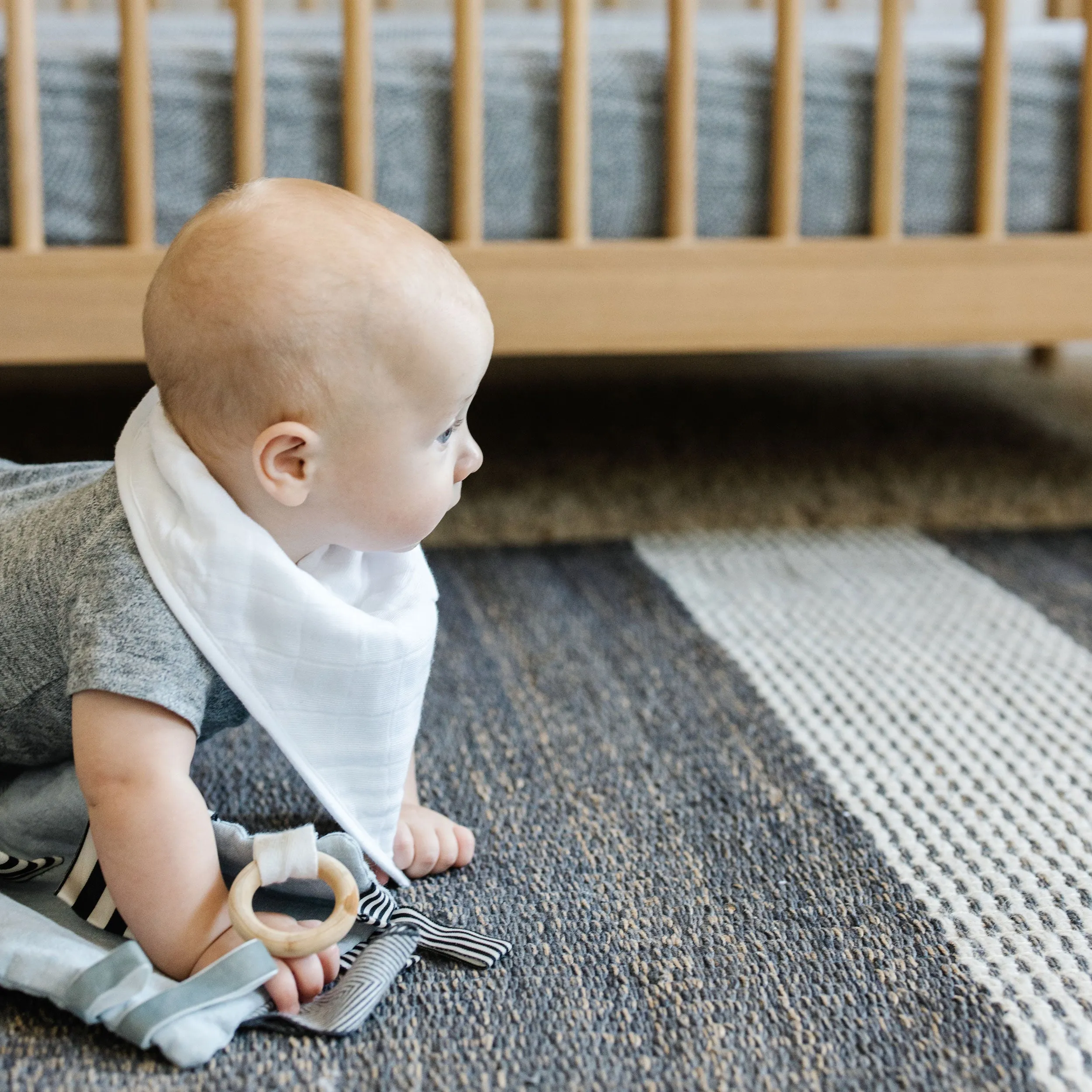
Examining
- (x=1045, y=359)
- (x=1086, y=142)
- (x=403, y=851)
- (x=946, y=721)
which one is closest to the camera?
(x=403, y=851)

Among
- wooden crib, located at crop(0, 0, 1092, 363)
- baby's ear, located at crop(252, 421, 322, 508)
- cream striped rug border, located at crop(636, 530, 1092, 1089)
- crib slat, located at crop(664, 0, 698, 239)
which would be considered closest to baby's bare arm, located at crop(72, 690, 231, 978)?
baby's ear, located at crop(252, 421, 322, 508)

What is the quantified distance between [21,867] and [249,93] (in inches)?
24.1

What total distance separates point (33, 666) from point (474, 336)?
0.85 feet

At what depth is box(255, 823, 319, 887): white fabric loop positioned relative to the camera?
0.53m

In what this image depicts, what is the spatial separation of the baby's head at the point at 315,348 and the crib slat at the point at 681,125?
0.48m

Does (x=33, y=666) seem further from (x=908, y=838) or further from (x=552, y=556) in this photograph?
(x=552, y=556)

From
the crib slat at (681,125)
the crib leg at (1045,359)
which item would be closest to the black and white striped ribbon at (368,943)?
the crib slat at (681,125)

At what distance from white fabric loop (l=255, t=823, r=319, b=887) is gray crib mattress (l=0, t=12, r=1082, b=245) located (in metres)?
0.61

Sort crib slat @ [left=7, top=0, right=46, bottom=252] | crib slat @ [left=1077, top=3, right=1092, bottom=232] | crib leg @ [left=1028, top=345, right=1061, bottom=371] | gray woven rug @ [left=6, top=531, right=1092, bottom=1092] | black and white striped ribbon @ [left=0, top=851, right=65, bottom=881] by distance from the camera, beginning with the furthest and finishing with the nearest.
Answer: crib leg @ [left=1028, top=345, right=1061, bottom=371] < crib slat @ [left=1077, top=3, right=1092, bottom=232] < crib slat @ [left=7, top=0, right=46, bottom=252] < black and white striped ribbon @ [left=0, top=851, right=65, bottom=881] < gray woven rug @ [left=6, top=531, right=1092, bottom=1092]

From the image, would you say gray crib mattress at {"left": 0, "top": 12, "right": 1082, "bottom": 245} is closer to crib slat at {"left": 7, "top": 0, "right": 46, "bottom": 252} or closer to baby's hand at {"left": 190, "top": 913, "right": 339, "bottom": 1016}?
crib slat at {"left": 7, "top": 0, "right": 46, "bottom": 252}

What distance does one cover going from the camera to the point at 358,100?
3.08ft

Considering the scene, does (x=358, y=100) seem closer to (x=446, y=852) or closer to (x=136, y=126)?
(x=136, y=126)

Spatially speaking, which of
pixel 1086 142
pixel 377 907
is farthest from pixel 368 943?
Result: pixel 1086 142

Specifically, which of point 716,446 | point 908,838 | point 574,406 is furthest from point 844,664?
point 574,406
